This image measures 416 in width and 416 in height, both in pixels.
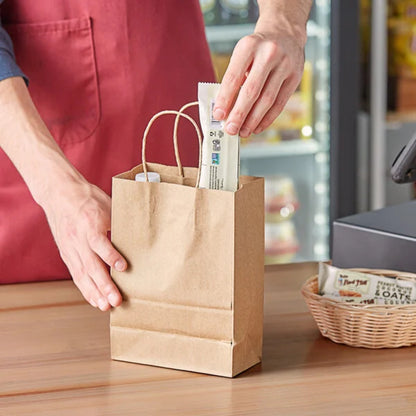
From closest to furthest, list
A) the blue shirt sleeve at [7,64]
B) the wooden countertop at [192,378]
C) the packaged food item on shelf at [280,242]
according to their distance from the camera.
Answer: the wooden countertop at [192,378]
the blue shirt sleeve at [7,64]
the packaged food item on shelf at [280,242]

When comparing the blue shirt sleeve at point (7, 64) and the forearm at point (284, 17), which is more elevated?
the forearm at point (284, 17)

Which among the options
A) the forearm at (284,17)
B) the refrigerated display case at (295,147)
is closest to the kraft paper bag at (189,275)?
the forearm at (284,17)

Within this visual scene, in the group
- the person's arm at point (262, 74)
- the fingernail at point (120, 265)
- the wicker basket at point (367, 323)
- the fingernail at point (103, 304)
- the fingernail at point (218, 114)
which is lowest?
the wicker basket at point (367, 323)

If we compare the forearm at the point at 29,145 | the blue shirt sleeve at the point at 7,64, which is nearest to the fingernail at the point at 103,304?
the forearm at the point at 29,145

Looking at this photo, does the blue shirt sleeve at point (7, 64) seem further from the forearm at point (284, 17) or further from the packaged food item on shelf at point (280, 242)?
the packaged food item on shelf at point (280, 242)

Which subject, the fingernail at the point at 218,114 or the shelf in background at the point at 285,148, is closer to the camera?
the fingernail at the point at 218,114

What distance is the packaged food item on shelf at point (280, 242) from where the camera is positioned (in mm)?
3348

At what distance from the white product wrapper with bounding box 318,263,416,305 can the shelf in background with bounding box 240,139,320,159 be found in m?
2.02

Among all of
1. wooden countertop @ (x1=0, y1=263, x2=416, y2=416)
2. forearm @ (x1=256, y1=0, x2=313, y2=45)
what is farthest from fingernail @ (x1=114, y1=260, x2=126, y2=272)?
forearm @ (x1=256, y1=0, x2=313, y2=45)

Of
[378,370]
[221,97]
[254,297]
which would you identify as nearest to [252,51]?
[221,97]

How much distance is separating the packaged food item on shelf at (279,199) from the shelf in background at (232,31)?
0.57 meters

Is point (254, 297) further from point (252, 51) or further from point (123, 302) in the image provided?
point (252, 51)

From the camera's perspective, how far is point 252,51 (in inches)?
45.1

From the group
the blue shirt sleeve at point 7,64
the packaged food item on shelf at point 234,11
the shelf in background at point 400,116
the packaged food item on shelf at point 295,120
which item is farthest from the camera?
the shelf in background at point 400,116
